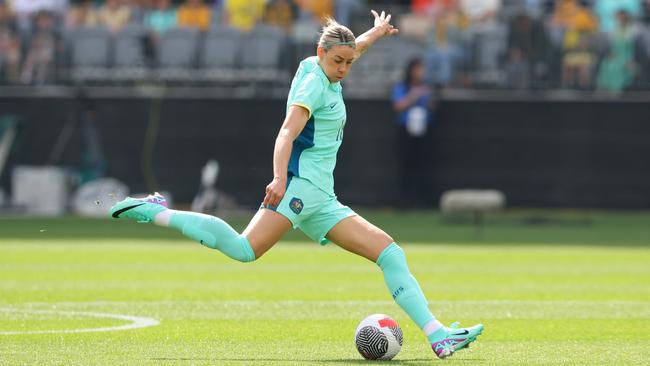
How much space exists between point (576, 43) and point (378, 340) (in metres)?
18.0

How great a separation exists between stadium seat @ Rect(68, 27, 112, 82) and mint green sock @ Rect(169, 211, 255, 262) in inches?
735

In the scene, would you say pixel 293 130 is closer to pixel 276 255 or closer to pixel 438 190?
pixel 276 255

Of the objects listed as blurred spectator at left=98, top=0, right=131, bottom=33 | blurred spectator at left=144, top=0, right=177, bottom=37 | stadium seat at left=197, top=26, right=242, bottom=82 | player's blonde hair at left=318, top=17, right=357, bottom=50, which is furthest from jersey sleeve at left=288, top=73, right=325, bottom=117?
blurred spectator at left=98, top=0, right=131, bottom=33

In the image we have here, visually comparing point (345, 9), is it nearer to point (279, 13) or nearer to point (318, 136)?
point (279, 13)

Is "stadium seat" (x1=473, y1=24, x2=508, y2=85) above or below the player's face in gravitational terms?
below

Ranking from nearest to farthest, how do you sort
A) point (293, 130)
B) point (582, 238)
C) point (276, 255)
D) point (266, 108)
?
point (293, 130), point (276, 255), point (582, 238), point (266, 108)

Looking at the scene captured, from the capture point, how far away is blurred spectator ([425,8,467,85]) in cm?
2653

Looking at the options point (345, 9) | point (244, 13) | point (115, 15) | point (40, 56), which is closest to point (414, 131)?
point (345, 9)

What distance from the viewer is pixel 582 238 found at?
21797 millimetres

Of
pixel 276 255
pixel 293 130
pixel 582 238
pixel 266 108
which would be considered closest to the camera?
pixel 293 130

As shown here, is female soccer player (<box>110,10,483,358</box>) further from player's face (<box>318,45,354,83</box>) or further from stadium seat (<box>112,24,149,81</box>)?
stadium seat (<box>112,24,149,81</box>)

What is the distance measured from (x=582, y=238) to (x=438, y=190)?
570 cm

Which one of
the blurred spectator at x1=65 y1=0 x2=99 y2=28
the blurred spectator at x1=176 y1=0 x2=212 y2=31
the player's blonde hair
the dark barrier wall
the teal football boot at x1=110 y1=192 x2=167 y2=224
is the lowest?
the dark barrier wall

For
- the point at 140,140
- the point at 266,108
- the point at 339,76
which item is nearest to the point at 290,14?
the point at 266,108
